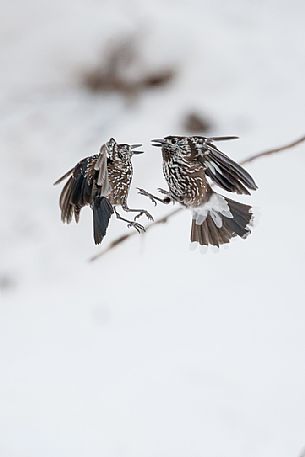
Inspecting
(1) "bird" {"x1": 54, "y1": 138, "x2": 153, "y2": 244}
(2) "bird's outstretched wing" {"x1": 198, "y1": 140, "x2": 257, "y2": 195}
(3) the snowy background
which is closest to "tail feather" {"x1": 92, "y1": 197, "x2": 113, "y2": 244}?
(1) "bird" {"x1": 54, "y1": 138, "x2": 153, "y2": 244}

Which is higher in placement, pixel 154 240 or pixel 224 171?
pixel 154 240

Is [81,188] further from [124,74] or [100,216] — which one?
[124,74]

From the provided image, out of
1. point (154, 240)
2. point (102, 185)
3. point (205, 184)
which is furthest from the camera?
point (154, 240)

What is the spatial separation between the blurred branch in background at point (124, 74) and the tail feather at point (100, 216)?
0.62 meters

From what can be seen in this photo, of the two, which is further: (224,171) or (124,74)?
(124,74)

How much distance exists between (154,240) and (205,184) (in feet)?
1.68

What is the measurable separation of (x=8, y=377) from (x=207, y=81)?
0.58 m

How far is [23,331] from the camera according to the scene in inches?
59.1

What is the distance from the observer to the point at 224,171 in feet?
3.25

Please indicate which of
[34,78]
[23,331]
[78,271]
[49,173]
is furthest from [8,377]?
[34,78]

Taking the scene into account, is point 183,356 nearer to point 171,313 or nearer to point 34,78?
point 171,313

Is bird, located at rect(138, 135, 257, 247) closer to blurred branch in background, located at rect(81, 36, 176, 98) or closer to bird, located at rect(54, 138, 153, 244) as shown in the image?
bird, located at rect(54, 138, 153, 244)

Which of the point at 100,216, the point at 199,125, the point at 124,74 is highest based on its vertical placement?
the point at 124,74

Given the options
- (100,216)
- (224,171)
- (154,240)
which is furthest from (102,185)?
(154,240)
